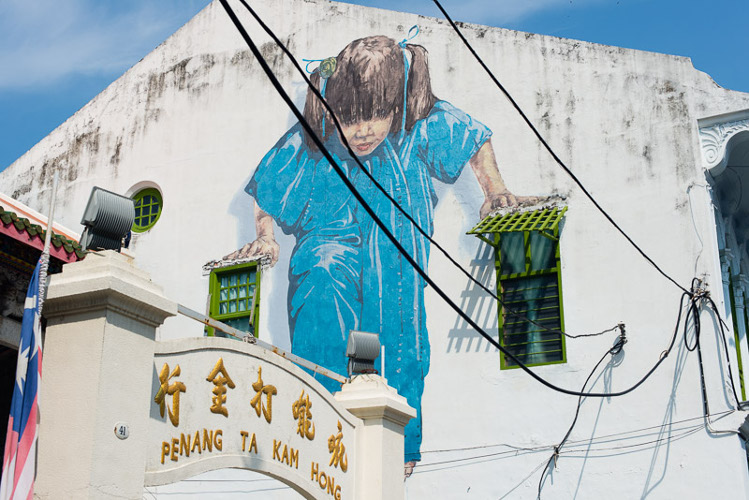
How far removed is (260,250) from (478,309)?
4.31 metres

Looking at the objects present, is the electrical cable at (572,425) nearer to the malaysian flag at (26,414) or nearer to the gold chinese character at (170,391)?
the gold chinese character at (170,391)

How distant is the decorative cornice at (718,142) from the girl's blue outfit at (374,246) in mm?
3542

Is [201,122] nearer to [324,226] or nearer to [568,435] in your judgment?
[324,226]

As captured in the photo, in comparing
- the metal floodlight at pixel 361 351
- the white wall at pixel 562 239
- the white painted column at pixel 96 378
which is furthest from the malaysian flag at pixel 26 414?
the white wall at pixel 562 239

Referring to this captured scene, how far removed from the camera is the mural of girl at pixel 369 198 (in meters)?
15.5

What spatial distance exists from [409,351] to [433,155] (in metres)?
3.38

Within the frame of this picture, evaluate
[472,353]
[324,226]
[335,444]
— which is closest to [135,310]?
[335,444]

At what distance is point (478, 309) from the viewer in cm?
1502

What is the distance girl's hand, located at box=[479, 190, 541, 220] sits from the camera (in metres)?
15.2

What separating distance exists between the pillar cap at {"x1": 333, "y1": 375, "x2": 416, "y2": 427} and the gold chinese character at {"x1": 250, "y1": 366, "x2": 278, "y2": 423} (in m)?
1.88

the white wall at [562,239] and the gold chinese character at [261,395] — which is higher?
the white wall at [562,239]

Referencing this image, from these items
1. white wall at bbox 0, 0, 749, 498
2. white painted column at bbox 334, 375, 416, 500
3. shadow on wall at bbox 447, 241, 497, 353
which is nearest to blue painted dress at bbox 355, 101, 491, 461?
white wall at bbox 0, 0, 749, 498

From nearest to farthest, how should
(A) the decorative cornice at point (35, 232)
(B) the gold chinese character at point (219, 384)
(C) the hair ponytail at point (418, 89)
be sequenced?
(A) the decorative cornice at point (35, 232), (B) the gold chinese character at point (219, 384), (C) the hair ponytail at point (418, 89)

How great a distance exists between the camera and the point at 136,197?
18797 millimetres
